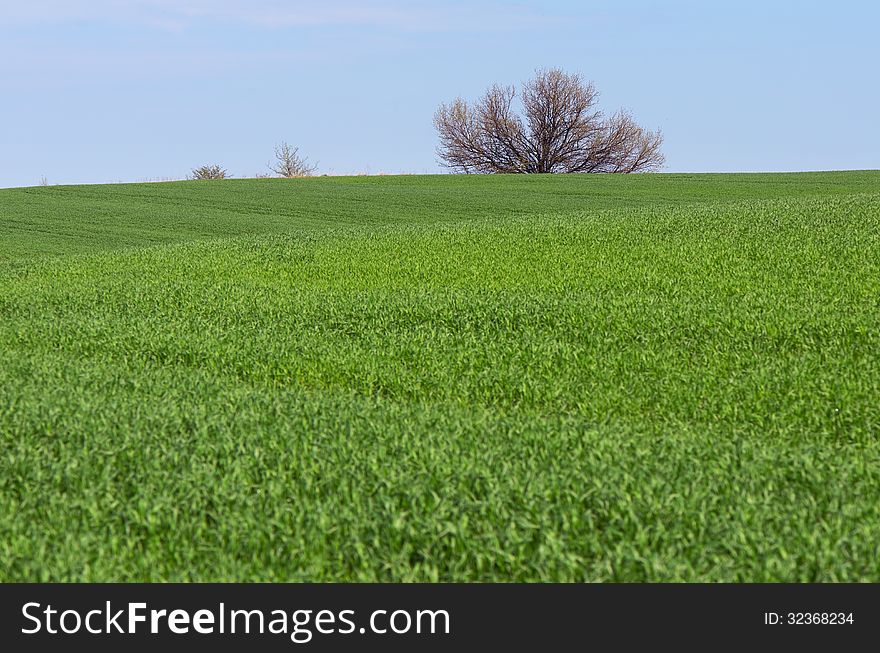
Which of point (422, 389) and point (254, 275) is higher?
point (254, 275)

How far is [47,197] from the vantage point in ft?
122

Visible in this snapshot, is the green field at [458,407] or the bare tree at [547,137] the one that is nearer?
the green field at [458,407]

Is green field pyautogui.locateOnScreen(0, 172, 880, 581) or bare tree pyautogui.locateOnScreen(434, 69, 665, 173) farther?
bare tree pyautogui.locateOnScreen(434, 69, 665, 173)

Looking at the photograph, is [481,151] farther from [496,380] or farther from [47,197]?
[496,380]

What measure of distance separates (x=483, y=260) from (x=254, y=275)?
3.53 metres

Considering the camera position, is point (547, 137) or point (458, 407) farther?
point (547, 137)

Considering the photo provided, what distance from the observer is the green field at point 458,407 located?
3877 millimetres

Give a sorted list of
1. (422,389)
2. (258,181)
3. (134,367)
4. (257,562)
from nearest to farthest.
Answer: (257,562)
(422,389)
(134,367)
(258,181)

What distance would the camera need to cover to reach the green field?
388cm

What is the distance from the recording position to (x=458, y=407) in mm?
7098
